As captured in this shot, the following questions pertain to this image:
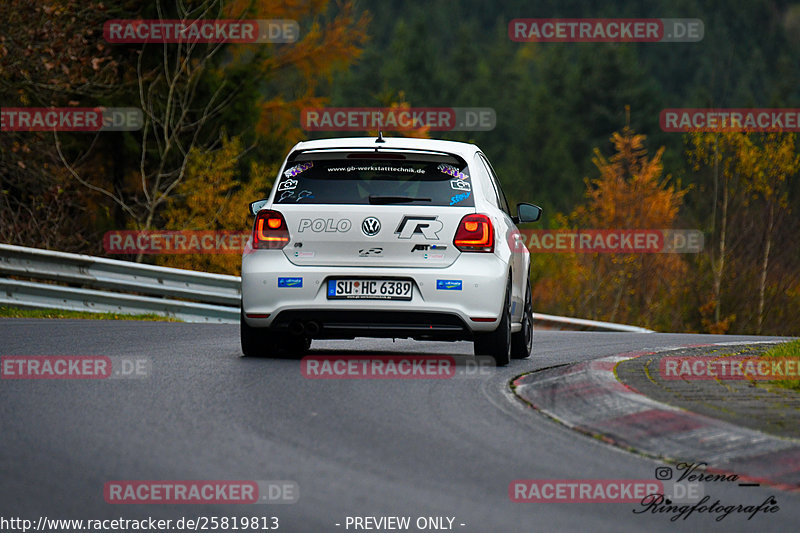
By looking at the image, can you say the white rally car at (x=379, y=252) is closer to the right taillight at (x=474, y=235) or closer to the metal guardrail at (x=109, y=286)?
the right taillight at (x=474, y=235)

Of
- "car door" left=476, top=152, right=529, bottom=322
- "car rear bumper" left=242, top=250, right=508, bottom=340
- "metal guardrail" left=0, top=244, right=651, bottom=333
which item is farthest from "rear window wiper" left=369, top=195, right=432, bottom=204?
"metal guardrail" left=0, top=244, right=651, bottom=333

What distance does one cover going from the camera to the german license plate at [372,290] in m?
10.2

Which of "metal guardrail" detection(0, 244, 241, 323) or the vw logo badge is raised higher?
the vw logo badge

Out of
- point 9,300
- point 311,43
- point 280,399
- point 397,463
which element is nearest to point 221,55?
point 311,43

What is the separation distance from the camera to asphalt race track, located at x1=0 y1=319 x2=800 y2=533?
538 centimetres

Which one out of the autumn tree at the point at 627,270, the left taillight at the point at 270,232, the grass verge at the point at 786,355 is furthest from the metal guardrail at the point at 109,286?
the autumn tree at the point at 627,270

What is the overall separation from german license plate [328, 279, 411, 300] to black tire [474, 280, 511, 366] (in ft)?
2.54

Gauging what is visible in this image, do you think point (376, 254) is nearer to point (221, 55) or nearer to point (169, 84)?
point (169, 84)

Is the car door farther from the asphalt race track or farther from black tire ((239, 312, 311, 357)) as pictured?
black tire ((239, 312, 311, 357))

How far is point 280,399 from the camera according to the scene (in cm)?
844

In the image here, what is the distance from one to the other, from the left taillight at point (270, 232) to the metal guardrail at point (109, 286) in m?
7.21

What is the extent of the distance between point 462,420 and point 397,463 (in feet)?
4.66

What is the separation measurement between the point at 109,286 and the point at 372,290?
8416 mm

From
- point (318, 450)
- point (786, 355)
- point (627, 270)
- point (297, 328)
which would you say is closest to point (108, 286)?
point (297, 328)
